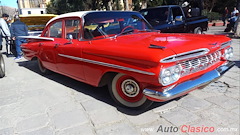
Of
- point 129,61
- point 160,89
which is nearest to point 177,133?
point 160,89

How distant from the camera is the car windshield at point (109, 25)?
11.3 ft

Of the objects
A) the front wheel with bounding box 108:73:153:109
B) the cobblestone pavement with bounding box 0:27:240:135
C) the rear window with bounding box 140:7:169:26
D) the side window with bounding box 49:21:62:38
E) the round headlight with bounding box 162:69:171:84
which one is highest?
the rear window with bounding box 140:7:169:26

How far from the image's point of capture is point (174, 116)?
2865mm

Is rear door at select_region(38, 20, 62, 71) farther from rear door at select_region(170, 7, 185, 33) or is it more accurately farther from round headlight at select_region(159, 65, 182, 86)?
rear door at select_region(170, 7, 185, 33)

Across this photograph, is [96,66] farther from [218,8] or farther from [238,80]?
[218,8]

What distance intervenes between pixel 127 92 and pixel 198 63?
3.60 feet

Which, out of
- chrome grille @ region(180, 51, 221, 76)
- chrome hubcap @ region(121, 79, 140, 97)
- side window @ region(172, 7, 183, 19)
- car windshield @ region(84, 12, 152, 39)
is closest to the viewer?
chrome grille @ region(180, 51, 221, 76)

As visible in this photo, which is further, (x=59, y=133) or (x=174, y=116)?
(x=174, y=116)

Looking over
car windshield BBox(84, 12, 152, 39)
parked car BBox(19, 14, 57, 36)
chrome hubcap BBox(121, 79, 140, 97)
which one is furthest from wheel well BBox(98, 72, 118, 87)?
parked car BBox(19, 14, 57, 36)

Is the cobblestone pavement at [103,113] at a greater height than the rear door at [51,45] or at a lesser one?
lesser

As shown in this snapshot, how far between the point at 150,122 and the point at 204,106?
1004mm

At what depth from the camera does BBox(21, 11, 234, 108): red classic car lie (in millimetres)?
2425

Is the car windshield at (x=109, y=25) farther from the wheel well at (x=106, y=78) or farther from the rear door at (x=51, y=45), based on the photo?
the rear door at (x=51, y=45)

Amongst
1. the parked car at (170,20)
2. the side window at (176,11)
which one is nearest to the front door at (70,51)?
the parked car at (170,20)
